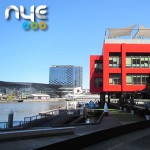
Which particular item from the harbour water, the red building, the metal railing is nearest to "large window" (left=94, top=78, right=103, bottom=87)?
the red building

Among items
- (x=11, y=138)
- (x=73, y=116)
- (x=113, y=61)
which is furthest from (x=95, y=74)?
(x=11, y=138)

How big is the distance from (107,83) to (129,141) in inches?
1891

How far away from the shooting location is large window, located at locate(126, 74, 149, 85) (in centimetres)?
6359

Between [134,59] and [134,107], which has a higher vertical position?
[134,59]

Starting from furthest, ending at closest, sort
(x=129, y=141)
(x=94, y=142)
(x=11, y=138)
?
(x=129, y=141)
(x=94, y=142)
(x=11, y=138)

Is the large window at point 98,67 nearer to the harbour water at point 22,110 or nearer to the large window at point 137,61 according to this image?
the large window at point 137,61

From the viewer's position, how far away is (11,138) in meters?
12.1

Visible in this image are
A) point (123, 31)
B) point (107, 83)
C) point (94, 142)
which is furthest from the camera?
point (123, 31)

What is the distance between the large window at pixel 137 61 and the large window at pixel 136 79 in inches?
75.9

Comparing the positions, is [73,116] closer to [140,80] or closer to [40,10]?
[140,80]

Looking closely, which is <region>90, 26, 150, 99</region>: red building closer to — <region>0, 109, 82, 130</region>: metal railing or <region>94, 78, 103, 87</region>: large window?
<region>94, 78, 103, 87</region>: large window

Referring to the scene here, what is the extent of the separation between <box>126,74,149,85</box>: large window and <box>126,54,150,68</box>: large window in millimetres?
1927

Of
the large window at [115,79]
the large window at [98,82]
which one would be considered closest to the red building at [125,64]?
the large window at [115,79]

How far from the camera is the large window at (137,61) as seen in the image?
64.1m
